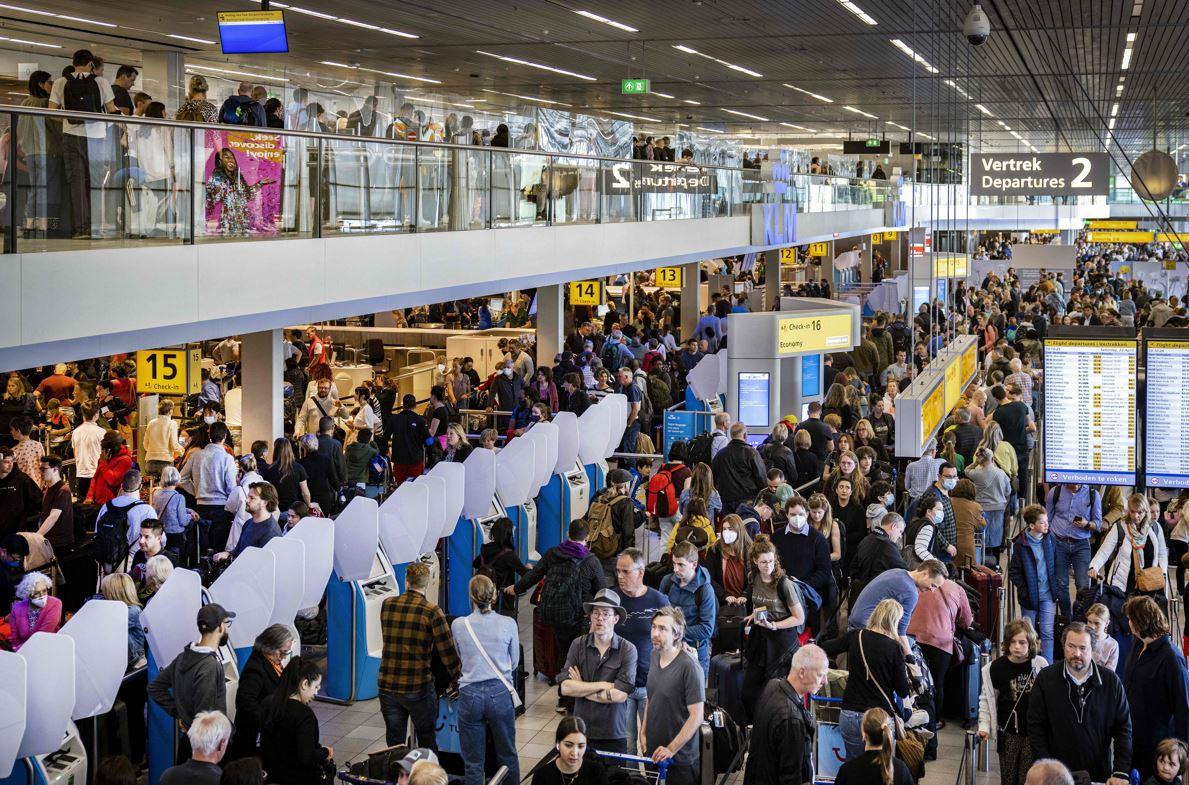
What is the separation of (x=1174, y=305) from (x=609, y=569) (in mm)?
20271

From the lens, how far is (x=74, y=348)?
941 cm

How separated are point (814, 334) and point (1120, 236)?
3027 cm

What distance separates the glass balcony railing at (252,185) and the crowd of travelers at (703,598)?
1983 millimetres

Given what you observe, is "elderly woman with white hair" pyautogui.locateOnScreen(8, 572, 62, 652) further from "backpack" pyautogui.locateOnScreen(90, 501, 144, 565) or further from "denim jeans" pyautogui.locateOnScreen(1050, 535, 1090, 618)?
"denim jeans" pyautogui.locateOnScreen(1050, 535, 1090, 618)

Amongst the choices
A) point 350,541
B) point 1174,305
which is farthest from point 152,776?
point 1174,305

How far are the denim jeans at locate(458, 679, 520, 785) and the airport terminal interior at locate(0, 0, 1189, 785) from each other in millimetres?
22

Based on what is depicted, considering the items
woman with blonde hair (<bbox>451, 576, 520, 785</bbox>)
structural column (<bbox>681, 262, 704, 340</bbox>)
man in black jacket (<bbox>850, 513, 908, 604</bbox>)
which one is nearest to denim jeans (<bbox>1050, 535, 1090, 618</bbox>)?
man in black jacket (<bbox>850, 513, 908, 604</bbox>)

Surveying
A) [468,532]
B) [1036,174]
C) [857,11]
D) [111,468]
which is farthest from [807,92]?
[111,468]

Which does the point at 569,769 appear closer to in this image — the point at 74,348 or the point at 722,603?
the point at 722,603

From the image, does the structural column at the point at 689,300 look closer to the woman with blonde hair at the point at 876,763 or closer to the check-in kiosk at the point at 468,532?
the check-in kiosk at the point at 468,532

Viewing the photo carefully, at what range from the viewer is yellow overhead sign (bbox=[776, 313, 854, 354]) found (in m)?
16.7

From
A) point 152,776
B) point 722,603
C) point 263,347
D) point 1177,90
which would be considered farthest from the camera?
point 1177,90

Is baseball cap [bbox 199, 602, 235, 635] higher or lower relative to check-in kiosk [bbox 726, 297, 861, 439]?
lower

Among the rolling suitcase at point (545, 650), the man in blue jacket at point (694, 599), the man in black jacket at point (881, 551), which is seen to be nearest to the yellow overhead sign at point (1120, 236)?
the man in black jacket at point (881, 551)
